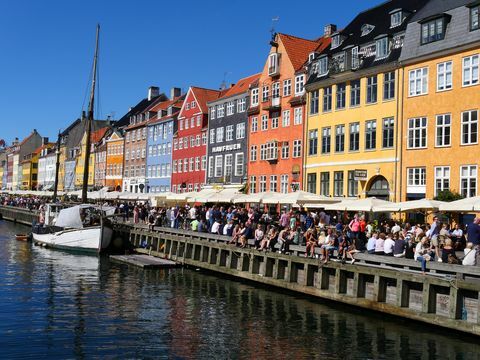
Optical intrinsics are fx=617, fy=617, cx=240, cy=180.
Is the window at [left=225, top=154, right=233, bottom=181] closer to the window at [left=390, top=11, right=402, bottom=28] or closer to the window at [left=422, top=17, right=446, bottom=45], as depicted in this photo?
the window at [left=390, top=11, right=402, bottom=28]

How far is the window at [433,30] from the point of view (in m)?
36.2

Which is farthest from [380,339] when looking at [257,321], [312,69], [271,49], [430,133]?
[271,49]

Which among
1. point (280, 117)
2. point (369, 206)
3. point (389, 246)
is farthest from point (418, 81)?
point (389, 246)

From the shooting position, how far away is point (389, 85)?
39.9 metres

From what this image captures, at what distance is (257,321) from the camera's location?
63.0 feet

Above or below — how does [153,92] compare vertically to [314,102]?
above

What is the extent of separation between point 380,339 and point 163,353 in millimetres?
6066

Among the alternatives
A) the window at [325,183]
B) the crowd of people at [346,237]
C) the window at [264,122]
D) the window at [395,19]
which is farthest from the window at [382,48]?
the window at [264,122]

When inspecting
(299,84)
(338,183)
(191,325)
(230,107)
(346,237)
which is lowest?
(191,325)

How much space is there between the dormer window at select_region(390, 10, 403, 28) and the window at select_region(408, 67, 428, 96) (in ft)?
14.4

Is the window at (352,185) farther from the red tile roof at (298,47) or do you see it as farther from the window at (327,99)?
the red tile roof at (298,47)

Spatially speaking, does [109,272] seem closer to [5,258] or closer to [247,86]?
[5,258]

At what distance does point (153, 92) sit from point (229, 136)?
1401 inches

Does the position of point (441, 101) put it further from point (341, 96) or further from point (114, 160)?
point (114, 160)
